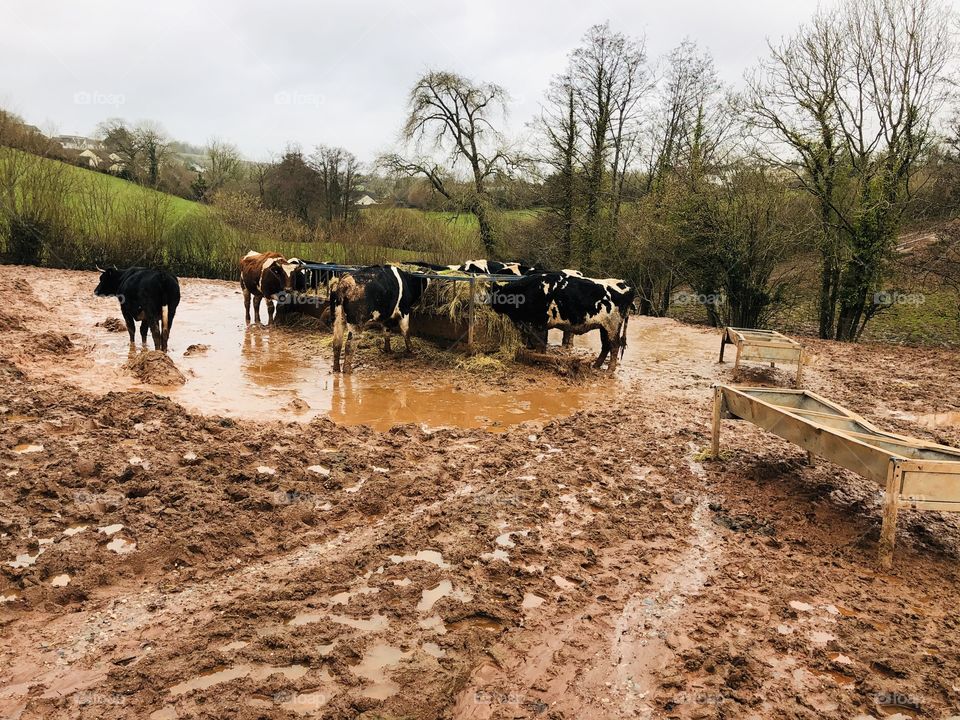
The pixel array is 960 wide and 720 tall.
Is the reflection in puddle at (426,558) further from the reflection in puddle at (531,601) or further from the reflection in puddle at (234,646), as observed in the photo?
the reflection in puddle at (234,646)

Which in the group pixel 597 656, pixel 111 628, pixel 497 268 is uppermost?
pixel 497 268

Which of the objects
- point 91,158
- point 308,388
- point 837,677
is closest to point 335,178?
point 91,158

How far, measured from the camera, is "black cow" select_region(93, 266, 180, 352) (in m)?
8.98

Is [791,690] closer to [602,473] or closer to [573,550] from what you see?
[573,550]

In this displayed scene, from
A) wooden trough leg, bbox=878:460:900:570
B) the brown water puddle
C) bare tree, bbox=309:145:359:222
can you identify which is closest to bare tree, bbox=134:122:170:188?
bare tree, bbox=309:145:359:222

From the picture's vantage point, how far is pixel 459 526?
433cm

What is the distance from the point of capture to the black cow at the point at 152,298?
898 centimetres

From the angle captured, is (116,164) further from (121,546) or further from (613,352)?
(121,546)

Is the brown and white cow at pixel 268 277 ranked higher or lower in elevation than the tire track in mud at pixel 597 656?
higher

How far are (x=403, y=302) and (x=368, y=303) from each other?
2.22 ft

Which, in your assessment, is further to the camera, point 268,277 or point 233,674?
point 268,277

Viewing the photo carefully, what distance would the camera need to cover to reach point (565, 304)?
9977mm

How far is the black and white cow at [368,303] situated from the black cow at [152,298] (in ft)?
8.39

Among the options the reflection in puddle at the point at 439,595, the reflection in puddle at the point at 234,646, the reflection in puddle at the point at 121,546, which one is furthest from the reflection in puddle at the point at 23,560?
the reflection in puddle at the point at 439,595
